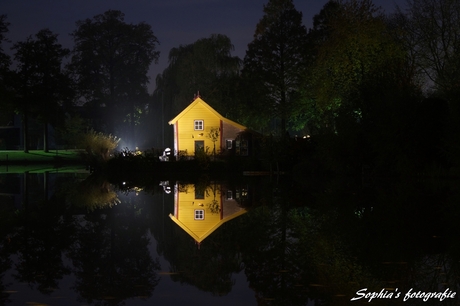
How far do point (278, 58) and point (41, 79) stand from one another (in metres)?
31.2

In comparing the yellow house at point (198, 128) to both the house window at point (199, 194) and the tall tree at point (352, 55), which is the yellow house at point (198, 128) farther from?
the house window at point (199, 194)

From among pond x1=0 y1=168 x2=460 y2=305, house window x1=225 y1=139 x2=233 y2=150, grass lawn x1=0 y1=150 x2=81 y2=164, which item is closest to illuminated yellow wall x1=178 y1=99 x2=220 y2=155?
house window x1=225 y1=139 x2=233 y2=150

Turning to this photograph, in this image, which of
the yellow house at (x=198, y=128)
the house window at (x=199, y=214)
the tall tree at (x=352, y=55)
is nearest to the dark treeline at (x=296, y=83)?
the tall tree at (x=352, y=55)

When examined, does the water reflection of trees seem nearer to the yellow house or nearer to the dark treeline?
the dark treeline

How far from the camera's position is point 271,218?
1686 centimetres

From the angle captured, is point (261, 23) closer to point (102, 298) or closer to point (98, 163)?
point (98, 163)

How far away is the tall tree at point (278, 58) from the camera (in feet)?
184

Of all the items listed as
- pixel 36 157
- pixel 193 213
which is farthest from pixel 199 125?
pixel 193 213

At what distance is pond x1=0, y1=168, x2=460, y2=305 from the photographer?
27.4ft

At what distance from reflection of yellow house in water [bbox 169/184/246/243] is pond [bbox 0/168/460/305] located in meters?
0.06

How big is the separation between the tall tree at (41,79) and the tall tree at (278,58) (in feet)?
88.4

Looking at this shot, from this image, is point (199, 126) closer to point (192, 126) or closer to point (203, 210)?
point (192, 126)

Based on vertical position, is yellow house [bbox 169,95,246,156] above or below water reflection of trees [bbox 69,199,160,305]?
above

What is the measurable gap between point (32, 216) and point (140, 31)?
2325 inches
